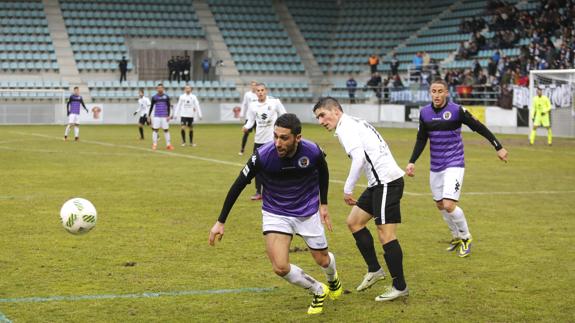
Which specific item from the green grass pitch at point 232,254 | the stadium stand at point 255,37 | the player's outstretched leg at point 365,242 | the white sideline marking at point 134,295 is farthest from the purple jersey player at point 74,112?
the player's outstretched leg at point 365,242

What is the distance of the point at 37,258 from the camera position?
10578 mm

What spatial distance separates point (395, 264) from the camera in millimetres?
8648

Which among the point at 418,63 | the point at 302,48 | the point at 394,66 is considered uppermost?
the point at 302,48

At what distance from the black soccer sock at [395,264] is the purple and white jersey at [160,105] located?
74.4ft

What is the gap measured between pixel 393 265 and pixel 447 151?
3.08 metres

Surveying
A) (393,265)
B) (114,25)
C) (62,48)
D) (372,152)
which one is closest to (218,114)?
(114,25)

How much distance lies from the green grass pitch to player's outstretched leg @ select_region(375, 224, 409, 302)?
119mm

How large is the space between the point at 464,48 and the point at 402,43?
1005cm

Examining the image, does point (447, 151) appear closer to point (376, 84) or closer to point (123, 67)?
point (376, 84)

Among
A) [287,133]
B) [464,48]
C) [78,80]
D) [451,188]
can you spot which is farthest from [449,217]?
[78,80]

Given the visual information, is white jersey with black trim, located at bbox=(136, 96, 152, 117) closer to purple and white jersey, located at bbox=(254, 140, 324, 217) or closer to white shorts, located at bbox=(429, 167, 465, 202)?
white shorts, located at bbox=(429, 167, 465, 202)

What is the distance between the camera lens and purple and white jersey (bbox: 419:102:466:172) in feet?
37.0

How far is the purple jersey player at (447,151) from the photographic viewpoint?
11.2m

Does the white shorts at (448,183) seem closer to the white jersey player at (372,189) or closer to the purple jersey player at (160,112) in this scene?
the white jersey player at (372,189)
